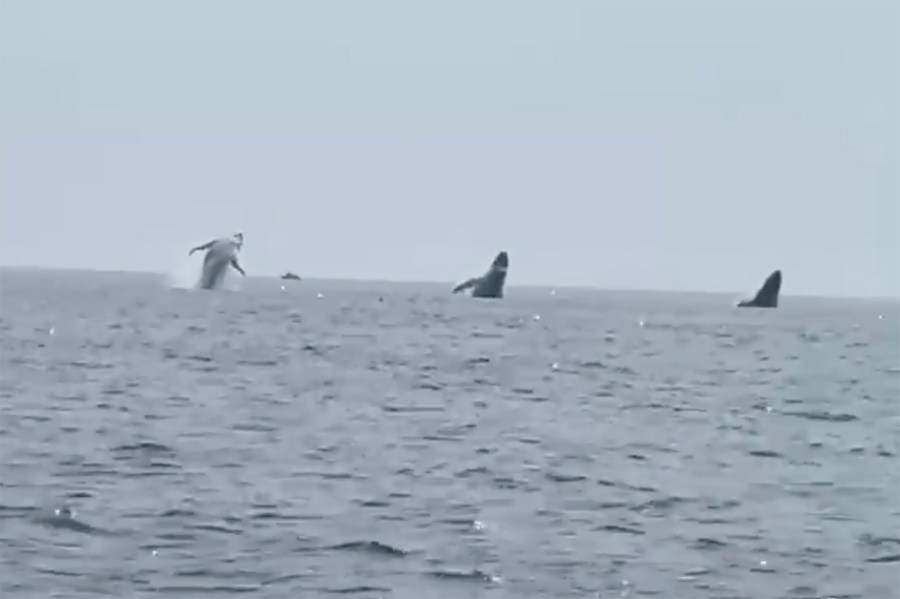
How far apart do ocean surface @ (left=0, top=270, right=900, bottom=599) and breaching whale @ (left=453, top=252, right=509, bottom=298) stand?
7328 centimetres

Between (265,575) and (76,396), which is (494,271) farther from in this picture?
(265,575)

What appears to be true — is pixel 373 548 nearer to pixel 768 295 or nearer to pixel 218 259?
pixel 218 259

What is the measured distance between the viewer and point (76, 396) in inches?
1319

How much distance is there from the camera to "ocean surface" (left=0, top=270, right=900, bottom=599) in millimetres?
16172

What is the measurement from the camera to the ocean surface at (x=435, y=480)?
637 inches

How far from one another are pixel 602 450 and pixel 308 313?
66310 millimetres

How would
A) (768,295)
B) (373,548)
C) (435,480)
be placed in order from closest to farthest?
1. (373,548)
2. (435,480)
3. (768,295)

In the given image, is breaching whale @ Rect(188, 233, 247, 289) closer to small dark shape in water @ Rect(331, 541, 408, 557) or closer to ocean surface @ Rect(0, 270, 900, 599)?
ocean surface @ Rect(0, 270, 900, 599)

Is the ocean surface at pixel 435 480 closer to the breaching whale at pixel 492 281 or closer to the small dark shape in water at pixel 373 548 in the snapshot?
the small dark shape in water at pixel 373 548

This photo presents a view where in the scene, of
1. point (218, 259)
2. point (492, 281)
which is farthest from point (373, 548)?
point (492, 281)

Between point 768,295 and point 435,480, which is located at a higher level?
point 768,295

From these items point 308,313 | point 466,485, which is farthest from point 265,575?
point 308,313

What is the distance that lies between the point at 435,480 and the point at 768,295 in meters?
116

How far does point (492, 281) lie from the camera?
13075 cm
